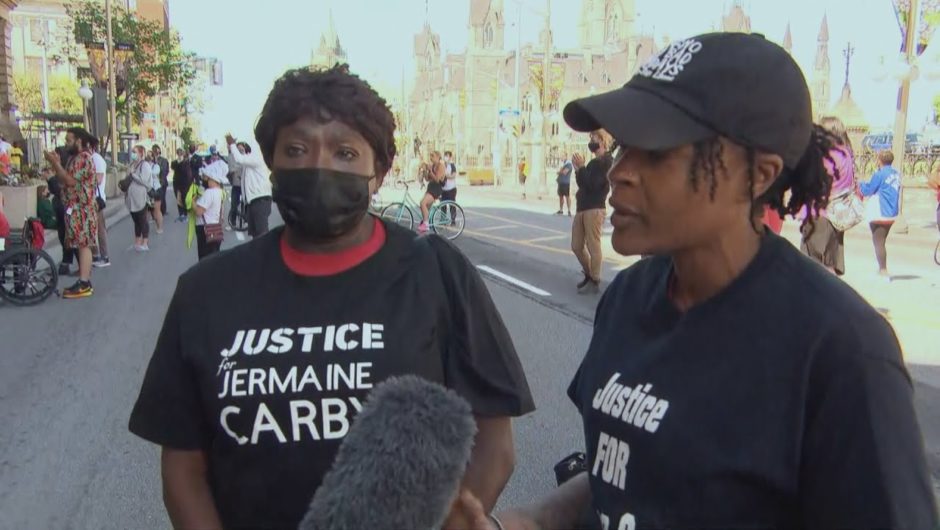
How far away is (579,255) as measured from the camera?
10.6 meters

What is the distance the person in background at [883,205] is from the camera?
11.7m

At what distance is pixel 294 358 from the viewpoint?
1835 millimetres

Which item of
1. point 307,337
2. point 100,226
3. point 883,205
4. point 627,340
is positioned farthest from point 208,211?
point 883,205

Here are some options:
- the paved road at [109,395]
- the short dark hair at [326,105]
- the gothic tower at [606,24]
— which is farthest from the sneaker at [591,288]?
the gothic tower at [606,24]

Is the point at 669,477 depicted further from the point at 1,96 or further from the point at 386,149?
the point at 1,96

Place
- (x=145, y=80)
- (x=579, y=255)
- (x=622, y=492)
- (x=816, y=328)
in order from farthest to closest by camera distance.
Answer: (x=145, y=80), (x=579, y=255), (x=622, y=492), (x=816, y=328)

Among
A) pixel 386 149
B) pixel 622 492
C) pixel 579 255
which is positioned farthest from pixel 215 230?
pixel 622 492

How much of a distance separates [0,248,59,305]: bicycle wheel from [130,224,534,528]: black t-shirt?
8580 mm

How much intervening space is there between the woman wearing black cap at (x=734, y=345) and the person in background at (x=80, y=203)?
32.0 feet

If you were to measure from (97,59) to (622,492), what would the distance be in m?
32.8

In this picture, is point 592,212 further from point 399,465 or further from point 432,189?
point 399,465

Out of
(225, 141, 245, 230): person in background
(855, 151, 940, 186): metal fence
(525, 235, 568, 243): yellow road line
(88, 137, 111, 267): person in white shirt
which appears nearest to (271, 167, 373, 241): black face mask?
(88, 137, 111, 267): person in white shirt

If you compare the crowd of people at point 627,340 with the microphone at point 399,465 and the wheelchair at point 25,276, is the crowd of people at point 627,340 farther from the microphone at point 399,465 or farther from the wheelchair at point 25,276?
the wheelchair at point 25,276

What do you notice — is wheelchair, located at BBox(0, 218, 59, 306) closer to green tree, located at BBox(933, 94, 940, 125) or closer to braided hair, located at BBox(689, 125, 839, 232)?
braided hair, located at BBox(689, 125, 839, 232)
